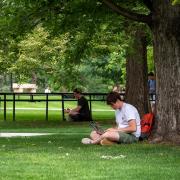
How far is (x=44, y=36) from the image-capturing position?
81.8ft

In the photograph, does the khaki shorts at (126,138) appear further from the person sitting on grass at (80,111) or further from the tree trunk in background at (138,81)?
the person sitting on grass at (80,111)

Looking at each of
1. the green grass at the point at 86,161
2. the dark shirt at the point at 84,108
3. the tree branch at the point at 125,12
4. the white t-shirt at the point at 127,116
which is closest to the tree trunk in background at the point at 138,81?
the dark shirt at the point at 84,108

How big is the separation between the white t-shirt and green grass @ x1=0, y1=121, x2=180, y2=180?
1.14ft

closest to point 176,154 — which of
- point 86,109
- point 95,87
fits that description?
point 86,109

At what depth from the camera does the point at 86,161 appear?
9.39 metres

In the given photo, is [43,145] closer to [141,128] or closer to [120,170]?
[141,128]

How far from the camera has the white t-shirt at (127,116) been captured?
11.9m

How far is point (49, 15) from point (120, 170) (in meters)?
5.89

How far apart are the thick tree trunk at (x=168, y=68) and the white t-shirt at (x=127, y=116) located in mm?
488

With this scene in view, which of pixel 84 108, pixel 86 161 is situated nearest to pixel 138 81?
pixel 84 108

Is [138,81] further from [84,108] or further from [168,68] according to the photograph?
[168,68]

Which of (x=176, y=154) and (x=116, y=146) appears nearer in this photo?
(x=176, y=154)

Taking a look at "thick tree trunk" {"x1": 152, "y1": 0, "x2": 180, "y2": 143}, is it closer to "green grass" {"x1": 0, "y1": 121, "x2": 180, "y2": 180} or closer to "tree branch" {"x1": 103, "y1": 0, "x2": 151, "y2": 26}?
"tree branch" {"x1": 103, "y1": 0, "x2": 151, "y2": 26}

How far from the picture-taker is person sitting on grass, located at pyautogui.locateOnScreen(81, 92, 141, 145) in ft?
→ 39.0
